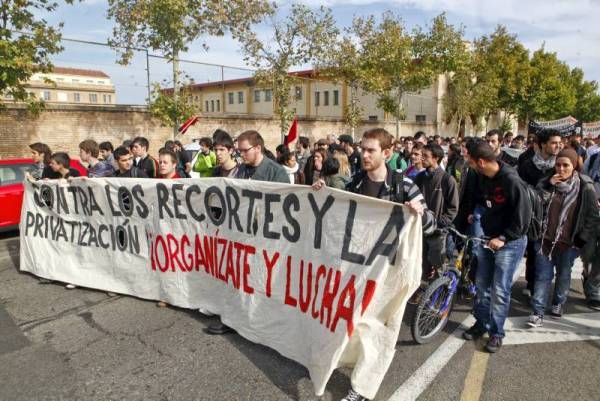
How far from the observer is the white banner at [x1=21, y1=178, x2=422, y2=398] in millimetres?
2932

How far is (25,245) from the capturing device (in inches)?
219

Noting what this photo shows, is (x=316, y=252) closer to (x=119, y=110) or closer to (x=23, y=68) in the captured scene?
(x=23, y=68)

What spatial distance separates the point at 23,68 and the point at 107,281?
6875 millimetres

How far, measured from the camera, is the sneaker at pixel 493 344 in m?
3.58

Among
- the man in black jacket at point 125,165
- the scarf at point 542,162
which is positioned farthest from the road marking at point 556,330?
the man in black jacket at point 125,165

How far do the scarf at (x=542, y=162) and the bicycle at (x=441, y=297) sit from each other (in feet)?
5.79

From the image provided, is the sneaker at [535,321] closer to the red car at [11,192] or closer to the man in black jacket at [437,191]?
the man in black jacket at [437,191]

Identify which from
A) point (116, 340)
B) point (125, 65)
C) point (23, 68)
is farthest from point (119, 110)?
point (116, 340)

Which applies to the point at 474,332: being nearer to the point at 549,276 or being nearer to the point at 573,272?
the point at 549,276

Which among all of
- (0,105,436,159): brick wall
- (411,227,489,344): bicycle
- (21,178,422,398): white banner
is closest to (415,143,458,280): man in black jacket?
(411,227,489,344): bicycle

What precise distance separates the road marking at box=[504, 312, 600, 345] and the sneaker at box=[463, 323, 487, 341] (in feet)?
0.68

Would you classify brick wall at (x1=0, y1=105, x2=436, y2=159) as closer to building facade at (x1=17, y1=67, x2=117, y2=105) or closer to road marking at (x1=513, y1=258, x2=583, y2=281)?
road marking at (x1=513, y1=258, x2=583, y2=281)

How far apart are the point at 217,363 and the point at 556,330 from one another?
10.2 feet

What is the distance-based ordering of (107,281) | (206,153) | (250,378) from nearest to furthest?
(250,378), (107,281), (206,153)
